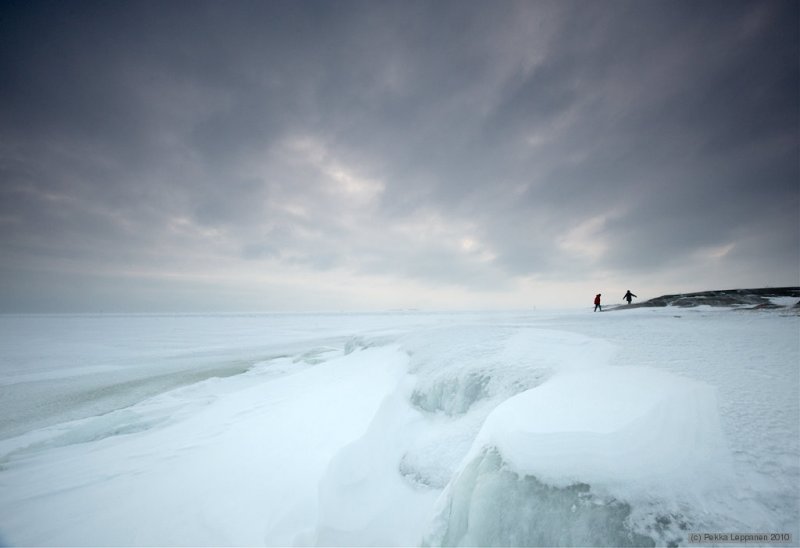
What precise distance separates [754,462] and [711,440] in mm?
270

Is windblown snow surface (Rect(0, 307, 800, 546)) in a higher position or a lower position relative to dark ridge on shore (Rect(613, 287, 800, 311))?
lower

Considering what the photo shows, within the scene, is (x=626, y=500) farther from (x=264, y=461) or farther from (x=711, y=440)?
(x=264, y=461)

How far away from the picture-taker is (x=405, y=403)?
739cm

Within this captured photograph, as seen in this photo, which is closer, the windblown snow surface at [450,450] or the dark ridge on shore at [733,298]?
the windblown snow surface at [450,450]

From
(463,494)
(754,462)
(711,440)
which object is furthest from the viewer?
(463,494)

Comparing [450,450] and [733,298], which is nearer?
[450,450]

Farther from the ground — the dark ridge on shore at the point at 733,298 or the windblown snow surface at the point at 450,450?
the dark ridge on shore at the point at 733,298

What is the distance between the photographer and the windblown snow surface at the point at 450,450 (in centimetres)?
246

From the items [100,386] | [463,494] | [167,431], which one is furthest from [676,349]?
[100,386]

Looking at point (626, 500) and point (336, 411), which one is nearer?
point (626, 500)

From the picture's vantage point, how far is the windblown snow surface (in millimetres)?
2463

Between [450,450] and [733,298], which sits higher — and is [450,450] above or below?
below

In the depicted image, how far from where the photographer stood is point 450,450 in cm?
490

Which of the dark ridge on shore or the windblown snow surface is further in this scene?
the dark ridge on shore
